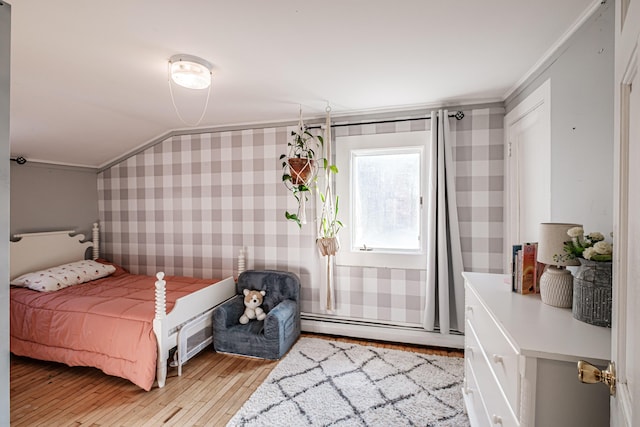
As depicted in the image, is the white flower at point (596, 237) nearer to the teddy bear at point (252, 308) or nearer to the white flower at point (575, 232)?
the white flower at point (575, 232)

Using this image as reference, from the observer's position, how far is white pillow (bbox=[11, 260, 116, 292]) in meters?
2.91

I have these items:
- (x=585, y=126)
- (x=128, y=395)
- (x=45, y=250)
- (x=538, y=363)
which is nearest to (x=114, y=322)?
(x=128, y=395)

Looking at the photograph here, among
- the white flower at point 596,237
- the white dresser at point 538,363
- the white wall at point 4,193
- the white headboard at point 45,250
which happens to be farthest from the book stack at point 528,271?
the white headboard at point 45,250

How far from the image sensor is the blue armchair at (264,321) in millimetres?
2689

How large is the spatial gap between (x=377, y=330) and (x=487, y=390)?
66.4 inches

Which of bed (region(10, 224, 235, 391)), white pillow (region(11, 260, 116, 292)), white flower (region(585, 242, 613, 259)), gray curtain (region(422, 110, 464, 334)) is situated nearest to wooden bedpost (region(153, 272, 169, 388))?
→ bed (region(10, 224, 235, 391))

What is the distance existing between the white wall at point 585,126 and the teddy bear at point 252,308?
7.98 feet

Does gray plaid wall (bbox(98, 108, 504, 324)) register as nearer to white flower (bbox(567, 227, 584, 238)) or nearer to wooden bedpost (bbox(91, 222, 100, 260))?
wooden bedpost (bbox(91, 222, 100, 260))

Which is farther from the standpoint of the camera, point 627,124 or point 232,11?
point 232,11

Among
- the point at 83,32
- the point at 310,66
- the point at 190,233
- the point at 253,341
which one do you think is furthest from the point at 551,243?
the point at 190,233

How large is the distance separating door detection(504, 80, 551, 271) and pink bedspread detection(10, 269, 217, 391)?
2828 millimetres

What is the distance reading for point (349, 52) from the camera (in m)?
1.89

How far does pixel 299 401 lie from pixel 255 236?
174 centimetres

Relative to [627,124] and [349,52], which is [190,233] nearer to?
[349,52]
